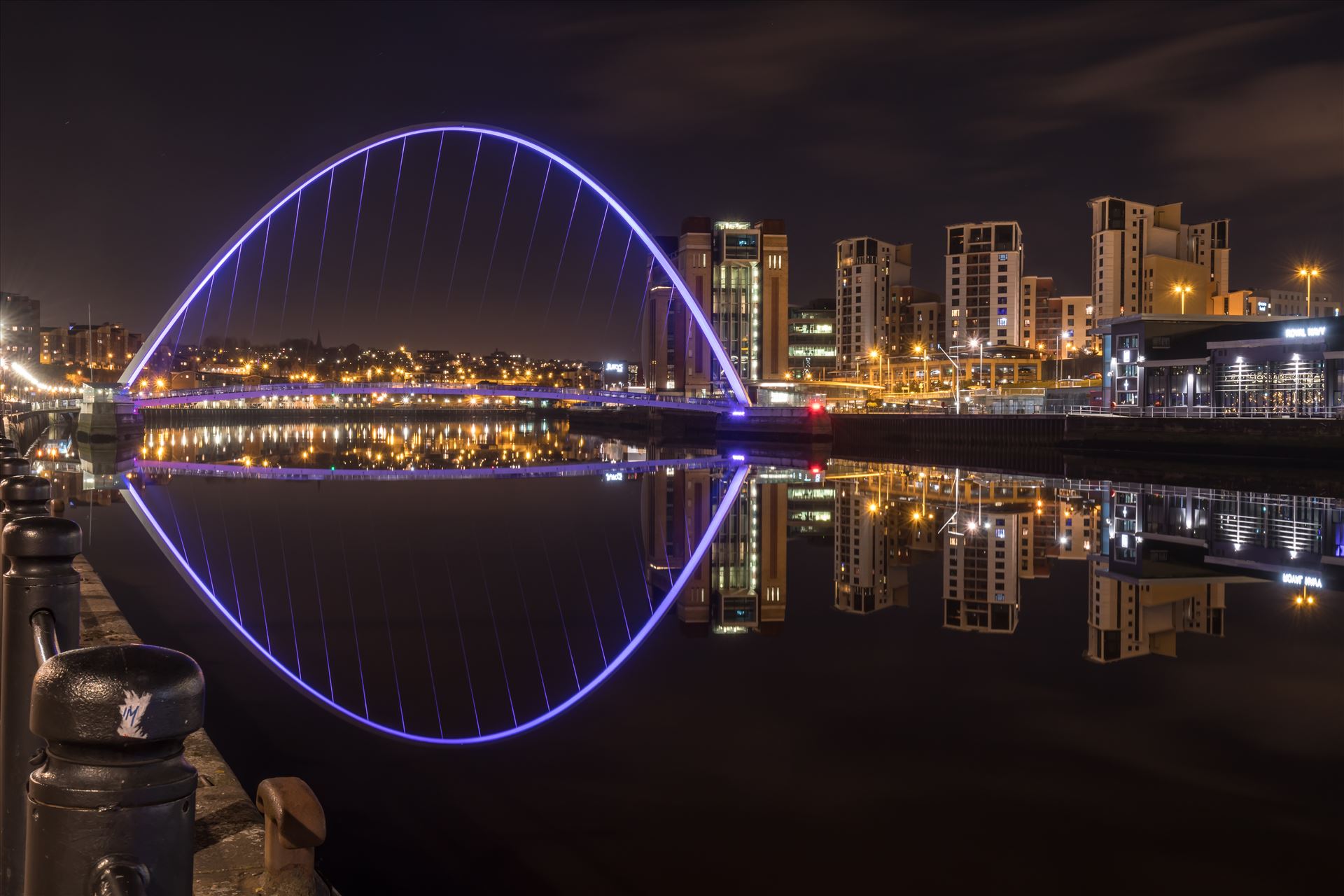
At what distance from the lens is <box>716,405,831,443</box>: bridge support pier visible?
2175 inches

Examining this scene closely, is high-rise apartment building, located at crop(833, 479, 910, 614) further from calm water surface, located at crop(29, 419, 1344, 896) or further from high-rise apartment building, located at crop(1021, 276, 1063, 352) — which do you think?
high-rise apartment building, located at crop(1021, 276, 1063, 352)

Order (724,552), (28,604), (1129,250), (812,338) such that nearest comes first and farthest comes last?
(28,604), (724,552), (1129,250), (812,338)

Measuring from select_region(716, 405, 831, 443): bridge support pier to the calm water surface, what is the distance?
36029 millimetres

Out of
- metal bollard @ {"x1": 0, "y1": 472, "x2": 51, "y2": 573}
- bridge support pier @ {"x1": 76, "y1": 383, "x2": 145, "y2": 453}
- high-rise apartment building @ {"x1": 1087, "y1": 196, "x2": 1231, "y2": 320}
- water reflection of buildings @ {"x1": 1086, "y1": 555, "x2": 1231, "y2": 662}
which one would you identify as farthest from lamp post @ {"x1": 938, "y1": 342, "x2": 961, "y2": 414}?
metal bollard @ {"x1": 0, "y1": 472, "x2": 51, "y2": 573}

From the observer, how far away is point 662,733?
653 centimetres

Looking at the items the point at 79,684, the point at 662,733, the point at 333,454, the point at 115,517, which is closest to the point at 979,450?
the point at 333,454

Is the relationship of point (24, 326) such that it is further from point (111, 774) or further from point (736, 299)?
point (111, 774)

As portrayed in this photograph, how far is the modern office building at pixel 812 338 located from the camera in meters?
144

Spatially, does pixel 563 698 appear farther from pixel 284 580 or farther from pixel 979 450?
pixel 979 450

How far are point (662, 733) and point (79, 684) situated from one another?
17.6ft

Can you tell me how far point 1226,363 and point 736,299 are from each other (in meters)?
68.2

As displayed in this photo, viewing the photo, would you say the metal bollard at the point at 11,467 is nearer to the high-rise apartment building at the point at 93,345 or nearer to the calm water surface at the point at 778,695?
the calm water surface at the point at 778,695

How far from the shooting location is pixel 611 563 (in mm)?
15352

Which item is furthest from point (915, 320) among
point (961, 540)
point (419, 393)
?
point (961, 540)
